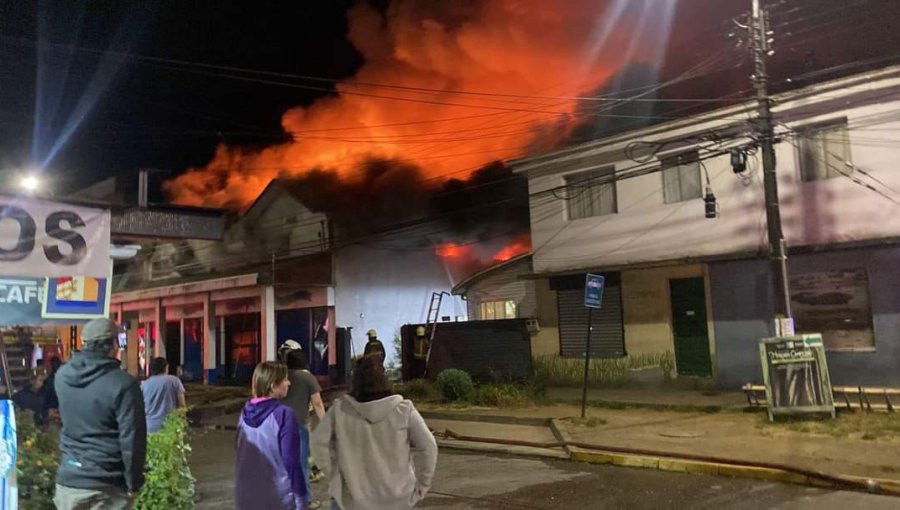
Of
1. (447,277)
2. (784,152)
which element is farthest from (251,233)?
(784,152)

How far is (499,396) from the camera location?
15211 mm

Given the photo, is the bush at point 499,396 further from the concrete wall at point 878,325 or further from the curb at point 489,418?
the concrete wall at point 878,325

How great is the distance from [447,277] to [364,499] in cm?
2448

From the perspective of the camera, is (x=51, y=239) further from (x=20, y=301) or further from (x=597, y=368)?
(x=597, y=368)

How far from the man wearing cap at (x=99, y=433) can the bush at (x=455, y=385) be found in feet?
40.6

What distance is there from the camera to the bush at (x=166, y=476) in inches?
212

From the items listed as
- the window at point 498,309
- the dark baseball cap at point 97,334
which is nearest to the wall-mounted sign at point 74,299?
the dark baseball cap at point 97,334

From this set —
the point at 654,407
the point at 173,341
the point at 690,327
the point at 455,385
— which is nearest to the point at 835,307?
the point at 690,327

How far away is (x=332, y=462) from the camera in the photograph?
12.3 ft

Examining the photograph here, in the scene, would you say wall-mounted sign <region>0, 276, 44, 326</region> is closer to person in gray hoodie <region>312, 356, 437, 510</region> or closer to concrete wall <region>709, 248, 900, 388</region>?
person in gray hoodie <region>312, 356, 437, 510</region>

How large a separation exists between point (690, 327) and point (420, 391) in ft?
22.1

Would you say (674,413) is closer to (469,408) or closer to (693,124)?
(469,408)

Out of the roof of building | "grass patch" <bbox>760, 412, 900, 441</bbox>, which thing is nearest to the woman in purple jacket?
"grass patch" <bbox>760, 412, 900, 441</bbox>

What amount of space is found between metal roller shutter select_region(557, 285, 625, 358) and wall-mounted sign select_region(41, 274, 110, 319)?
13659 mm
